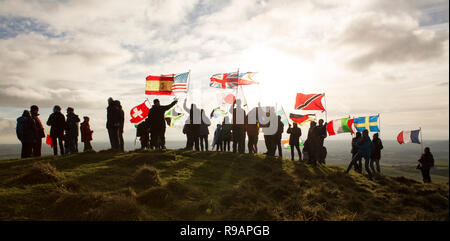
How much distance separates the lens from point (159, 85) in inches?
902

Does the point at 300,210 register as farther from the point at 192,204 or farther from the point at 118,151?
the point at 118,151

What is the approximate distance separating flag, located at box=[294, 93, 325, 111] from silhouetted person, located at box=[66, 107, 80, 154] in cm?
1726

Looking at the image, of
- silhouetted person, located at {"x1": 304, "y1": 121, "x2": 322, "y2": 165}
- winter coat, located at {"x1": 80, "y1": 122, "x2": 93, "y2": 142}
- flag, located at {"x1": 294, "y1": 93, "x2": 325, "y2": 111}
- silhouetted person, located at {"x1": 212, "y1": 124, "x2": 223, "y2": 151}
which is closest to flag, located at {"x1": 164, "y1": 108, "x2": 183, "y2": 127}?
silhouetted person, located at {"x1": 212, "y1": 124, "x2": 223, "y2": 151}

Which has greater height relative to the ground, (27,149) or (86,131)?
(86,131)

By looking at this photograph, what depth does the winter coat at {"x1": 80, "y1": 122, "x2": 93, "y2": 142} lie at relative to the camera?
18141mm

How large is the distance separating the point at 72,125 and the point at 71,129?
236 mm

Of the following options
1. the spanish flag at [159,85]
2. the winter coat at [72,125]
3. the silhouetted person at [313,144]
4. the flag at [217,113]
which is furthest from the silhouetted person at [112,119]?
the silhouetted person at [313,144]

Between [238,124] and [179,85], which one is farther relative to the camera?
[179,85]

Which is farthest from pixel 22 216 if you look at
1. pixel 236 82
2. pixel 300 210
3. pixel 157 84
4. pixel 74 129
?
pixel 236 82

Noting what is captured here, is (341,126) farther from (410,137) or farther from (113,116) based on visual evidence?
(113,116)

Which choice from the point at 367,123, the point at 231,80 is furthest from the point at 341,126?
the point at 231,80

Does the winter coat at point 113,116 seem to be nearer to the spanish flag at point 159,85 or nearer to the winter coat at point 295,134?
the spanish flag at point 159,85
